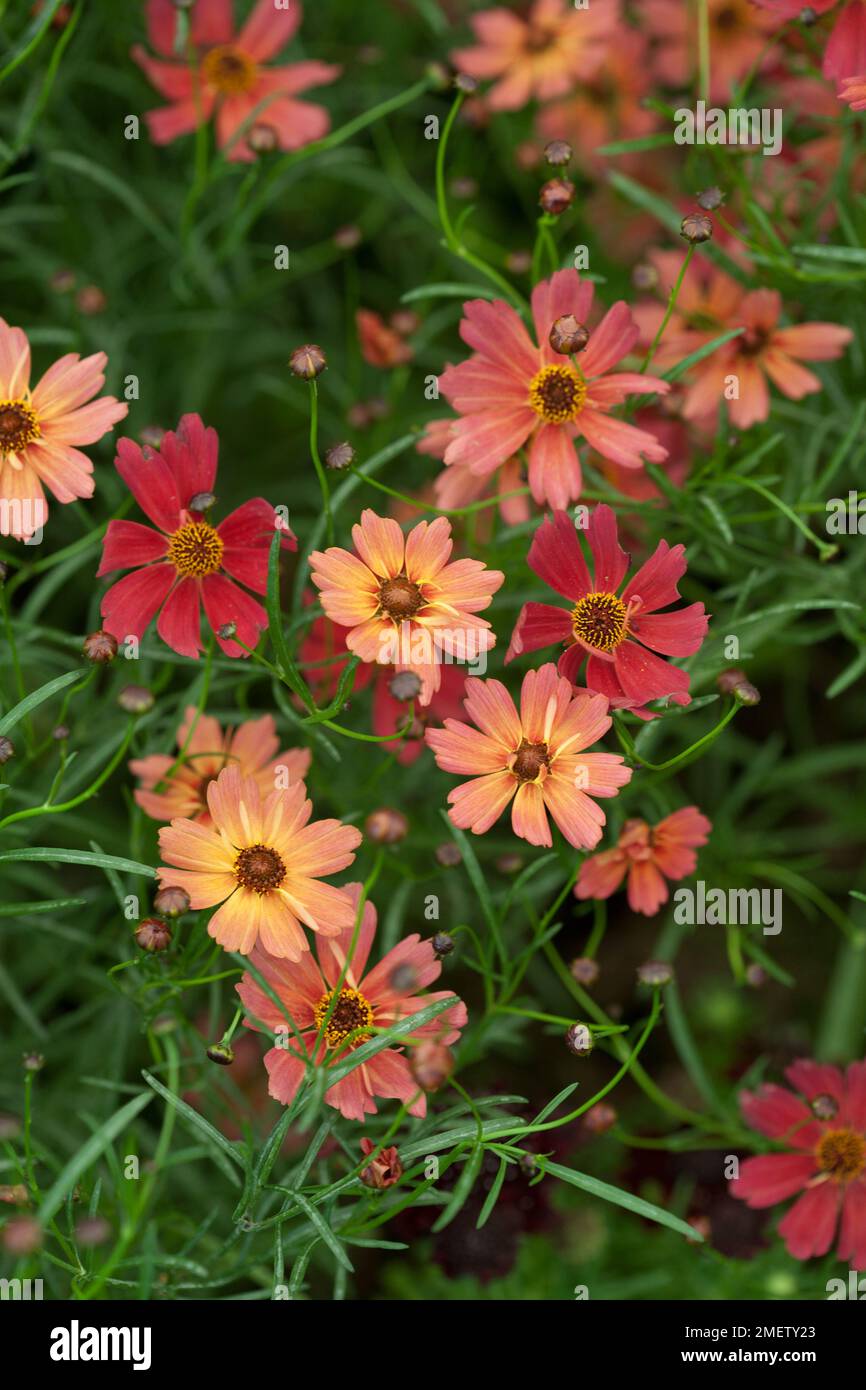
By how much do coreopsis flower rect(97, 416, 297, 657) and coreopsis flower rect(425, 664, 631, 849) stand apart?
0.23 metres

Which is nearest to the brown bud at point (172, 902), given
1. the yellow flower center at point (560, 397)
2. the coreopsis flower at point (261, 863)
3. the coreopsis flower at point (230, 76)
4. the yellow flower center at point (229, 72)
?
the coreopsis flower at point (261, 863)

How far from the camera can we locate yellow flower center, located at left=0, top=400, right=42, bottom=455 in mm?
1180

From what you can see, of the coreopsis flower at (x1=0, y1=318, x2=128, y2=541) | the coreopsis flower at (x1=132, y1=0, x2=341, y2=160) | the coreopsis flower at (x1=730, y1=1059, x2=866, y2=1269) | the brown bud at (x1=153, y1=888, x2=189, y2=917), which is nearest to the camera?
the brown bud at (x1=153, y1=888, x2=189, y2=917)

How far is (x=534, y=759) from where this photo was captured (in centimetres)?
111

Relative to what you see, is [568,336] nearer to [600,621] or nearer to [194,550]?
[600,621]

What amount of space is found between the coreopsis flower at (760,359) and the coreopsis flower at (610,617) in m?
0.30

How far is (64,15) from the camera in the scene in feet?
4.76

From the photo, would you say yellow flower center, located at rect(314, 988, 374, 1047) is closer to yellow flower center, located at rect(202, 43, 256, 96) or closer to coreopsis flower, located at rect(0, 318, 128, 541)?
coreopsis flower, located at rect(0, 318, 128, 541)

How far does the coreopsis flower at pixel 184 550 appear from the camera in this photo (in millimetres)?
1177

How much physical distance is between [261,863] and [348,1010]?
0.16 metres

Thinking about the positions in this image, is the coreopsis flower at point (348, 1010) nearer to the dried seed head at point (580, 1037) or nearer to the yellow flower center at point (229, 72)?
the dried seed head at point (580, 1037)

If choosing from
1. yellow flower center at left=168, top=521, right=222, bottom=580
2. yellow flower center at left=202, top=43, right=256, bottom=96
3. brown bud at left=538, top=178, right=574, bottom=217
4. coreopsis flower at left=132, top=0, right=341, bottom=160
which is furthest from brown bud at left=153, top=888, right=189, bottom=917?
yellow flower center at left=202, top=43, right=256, bottom=96
